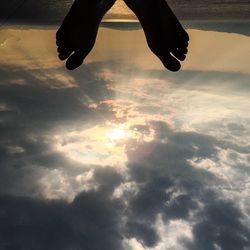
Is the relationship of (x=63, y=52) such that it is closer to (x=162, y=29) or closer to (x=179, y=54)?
(x=162, y=29)

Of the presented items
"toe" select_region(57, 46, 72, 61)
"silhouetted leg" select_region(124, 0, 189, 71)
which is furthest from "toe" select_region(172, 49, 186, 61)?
"toe" select_region(57, 46, 72, 61)

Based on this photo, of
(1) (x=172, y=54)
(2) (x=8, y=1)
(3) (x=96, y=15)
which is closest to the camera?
(3) (x=96, y=15)

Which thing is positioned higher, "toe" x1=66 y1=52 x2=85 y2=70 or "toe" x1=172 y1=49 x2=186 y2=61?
"toe" x1=66 y1=52 x2=85 y2=70

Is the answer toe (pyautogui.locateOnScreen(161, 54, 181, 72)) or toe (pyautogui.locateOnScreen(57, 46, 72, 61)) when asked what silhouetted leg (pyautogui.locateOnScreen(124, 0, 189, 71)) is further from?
toe (pyautogui.locateOnScreen(57, 46, 72, 61))

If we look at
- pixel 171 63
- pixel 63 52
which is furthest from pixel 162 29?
pixel 63 52

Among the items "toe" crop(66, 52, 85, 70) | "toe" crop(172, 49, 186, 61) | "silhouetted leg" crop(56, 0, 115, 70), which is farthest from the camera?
"toe" crop(172, 49, 186, 61)

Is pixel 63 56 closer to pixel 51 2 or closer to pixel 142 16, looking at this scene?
pixel 142 16

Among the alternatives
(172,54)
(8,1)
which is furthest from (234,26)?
(172,54)

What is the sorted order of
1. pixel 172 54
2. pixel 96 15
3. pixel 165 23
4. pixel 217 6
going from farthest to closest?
pixel 217 6 < pixel 172 54 < pixel 165 23 < pixel 96 15
